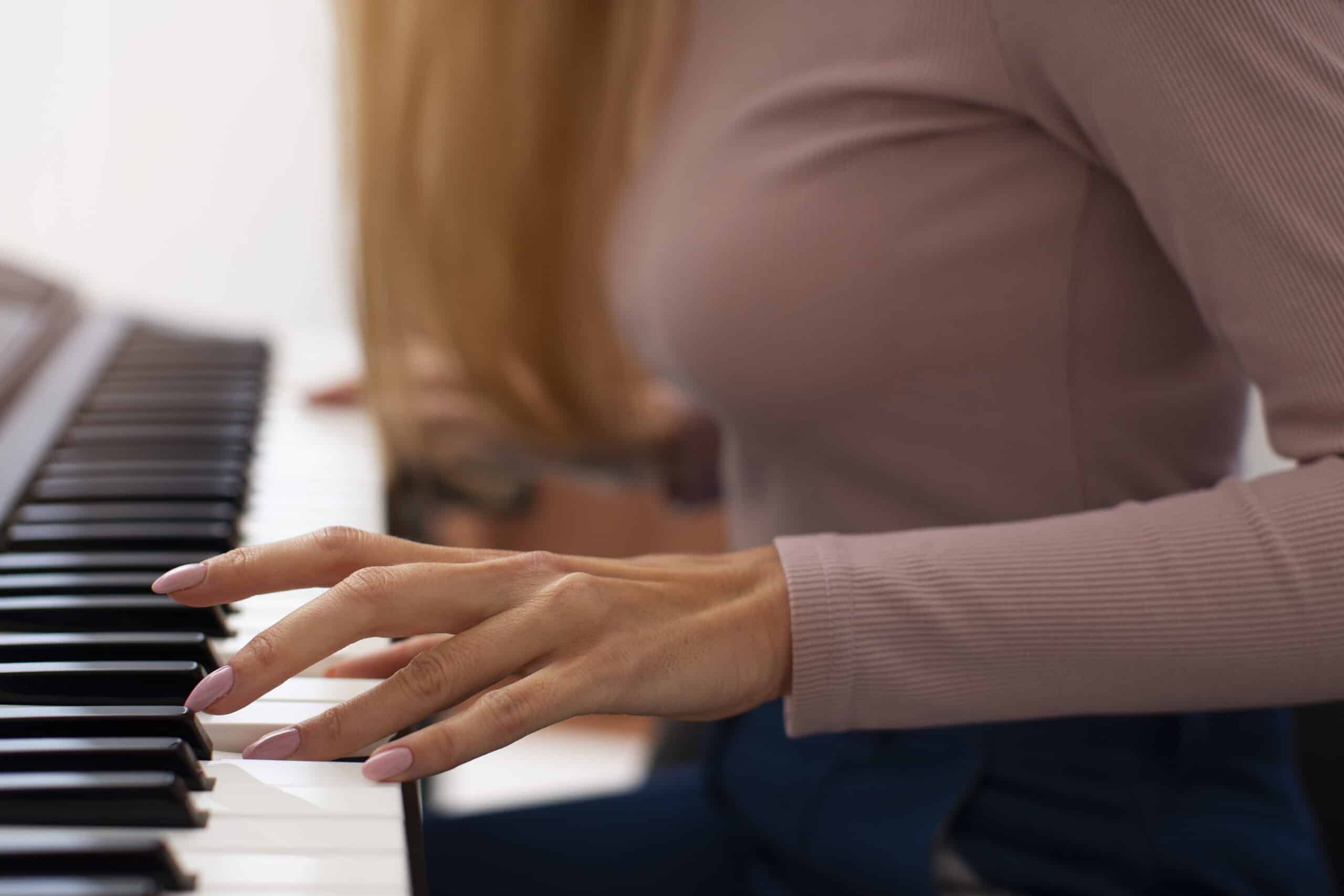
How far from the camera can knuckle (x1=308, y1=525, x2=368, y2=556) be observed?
0.47 meters

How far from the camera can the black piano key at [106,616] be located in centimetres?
52

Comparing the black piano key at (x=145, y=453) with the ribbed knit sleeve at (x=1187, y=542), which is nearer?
the ribbed knit sleeve at (x=1187, y=542)

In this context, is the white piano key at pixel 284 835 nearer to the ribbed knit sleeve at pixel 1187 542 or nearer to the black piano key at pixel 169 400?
the ribbed knit sleeve at pixel 1187 542

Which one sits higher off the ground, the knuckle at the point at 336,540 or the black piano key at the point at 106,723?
the knuckle at the point at 336,540

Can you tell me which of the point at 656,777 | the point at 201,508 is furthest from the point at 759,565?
the point at 656,777

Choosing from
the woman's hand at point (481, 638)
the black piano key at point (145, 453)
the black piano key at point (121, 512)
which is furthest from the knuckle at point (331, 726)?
the black piano key at point (145, 453)

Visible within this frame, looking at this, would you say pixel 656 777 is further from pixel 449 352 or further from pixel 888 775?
pixel 449 352

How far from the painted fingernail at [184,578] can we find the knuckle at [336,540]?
4 cm

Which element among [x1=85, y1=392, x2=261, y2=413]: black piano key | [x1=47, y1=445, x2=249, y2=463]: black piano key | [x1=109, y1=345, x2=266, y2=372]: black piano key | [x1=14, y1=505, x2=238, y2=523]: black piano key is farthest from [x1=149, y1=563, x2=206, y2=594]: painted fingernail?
[x1=109, y1=345, x2=266, y2=372]: black piano key

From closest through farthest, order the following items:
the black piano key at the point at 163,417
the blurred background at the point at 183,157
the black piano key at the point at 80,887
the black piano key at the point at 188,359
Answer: the black piano key at the point at 80,887 < the black piano key at the point at 163,417 < the black piano key at the point at 188,359 < the blurred background at the point at 183,157

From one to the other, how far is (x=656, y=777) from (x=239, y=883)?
598 millimetres

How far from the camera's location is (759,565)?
517 mm

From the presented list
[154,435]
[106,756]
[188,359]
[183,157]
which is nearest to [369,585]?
[106,756]

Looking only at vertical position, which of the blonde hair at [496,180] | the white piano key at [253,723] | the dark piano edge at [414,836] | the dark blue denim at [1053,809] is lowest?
the dark blue denim at [1053,809]
